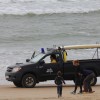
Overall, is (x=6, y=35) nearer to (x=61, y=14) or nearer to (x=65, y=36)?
(x=65, y=36)

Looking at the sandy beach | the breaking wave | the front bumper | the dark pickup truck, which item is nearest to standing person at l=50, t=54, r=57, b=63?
the dark pickup truck

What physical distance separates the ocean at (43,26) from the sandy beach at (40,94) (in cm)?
223

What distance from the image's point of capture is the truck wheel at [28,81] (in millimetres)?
20516

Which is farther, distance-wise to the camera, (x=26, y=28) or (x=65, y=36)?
(x=26, y=28)

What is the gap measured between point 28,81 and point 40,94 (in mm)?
2646

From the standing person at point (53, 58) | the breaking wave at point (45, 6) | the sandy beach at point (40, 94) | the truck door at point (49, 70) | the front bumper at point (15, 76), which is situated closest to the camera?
the sandy beach at point (40, 94)

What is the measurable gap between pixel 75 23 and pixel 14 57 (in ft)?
59.3

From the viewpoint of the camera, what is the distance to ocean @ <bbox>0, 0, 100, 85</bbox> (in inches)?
1253

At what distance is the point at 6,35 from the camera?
131 feet

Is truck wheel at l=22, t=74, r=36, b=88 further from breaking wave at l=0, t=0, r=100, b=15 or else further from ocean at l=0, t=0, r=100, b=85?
breaking wave at l=0, t=0, r=100, b=15

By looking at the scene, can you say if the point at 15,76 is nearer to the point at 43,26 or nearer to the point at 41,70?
the point at 41,70

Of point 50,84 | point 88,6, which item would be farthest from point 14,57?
point 88,6

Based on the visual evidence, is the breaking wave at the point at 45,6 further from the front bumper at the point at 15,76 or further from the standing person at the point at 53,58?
the front bumper at the point at 15,76

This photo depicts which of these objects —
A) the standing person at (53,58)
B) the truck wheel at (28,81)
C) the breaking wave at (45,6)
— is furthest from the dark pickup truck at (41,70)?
the breaking wave at (45,6)
